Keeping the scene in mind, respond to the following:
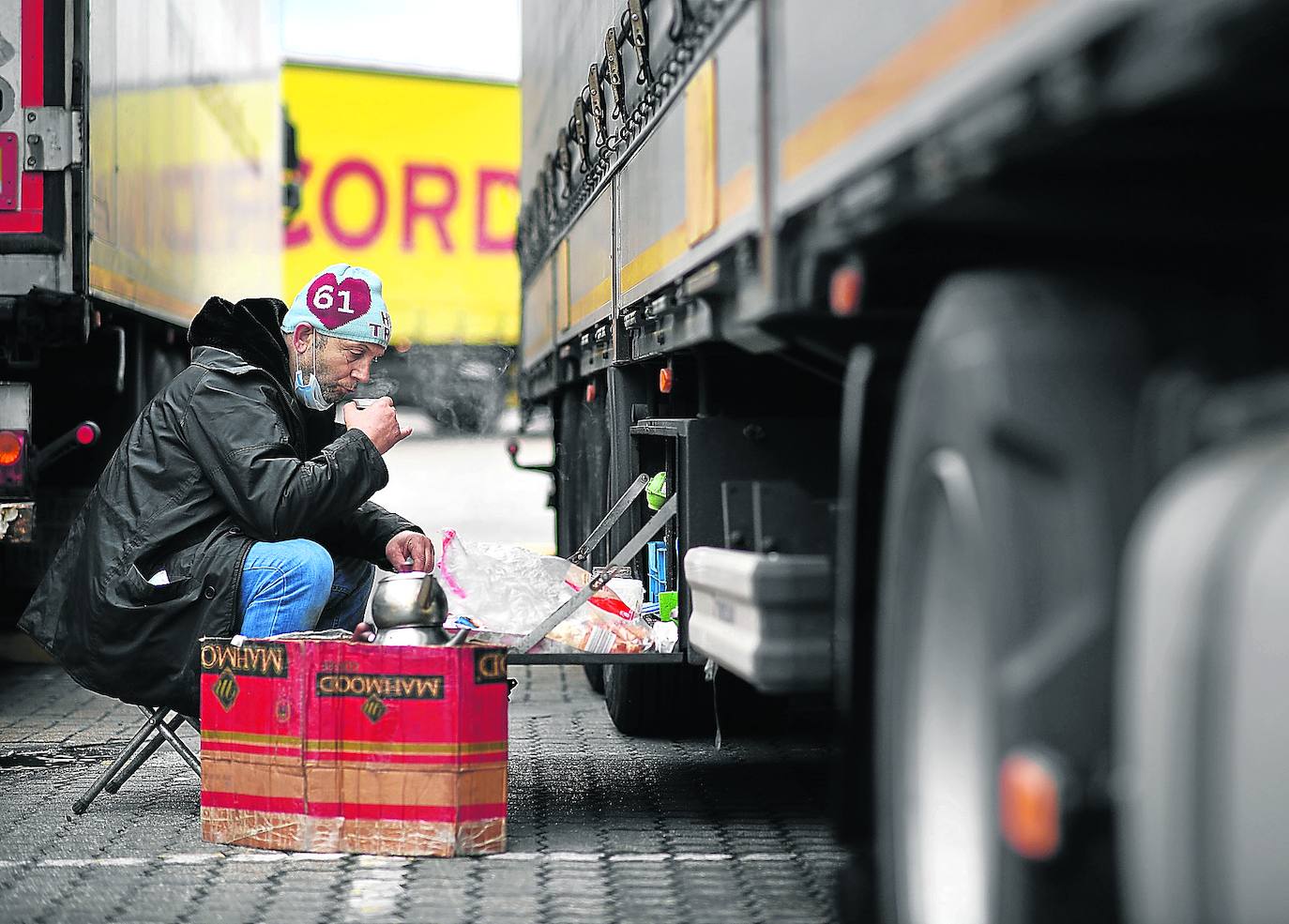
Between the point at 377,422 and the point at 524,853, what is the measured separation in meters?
1.35

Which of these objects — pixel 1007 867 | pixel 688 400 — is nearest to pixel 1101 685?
pixel 1007 867

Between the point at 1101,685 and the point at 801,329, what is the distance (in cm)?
151

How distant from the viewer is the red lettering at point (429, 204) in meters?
19.0

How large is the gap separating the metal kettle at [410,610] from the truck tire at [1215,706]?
3040 mm

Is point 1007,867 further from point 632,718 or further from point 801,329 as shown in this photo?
point 632,718

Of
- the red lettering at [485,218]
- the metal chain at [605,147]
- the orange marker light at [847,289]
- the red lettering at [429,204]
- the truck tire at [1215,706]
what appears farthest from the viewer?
the red lettering at [485,218]

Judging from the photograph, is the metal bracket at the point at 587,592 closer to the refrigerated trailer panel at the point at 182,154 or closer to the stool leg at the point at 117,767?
the stool leg at the point at 117,767

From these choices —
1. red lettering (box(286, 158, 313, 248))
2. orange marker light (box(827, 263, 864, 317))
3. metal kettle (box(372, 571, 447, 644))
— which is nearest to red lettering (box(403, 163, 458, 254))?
red lettering (box(286, 158, 313, 248))

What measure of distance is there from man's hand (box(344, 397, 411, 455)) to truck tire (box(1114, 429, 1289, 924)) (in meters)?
3.59

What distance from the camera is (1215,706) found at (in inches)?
71.6

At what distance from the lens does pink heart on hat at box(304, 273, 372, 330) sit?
18.1 ft

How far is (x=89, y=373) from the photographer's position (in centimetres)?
822

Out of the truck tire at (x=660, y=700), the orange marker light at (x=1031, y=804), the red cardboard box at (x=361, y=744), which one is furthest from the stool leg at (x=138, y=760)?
the orange marker light at (x=1031, y=804)

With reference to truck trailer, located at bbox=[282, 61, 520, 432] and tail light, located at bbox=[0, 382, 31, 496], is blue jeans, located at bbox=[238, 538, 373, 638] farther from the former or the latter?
truck trailer, located at bbox=[282, 61, 520, 432]
